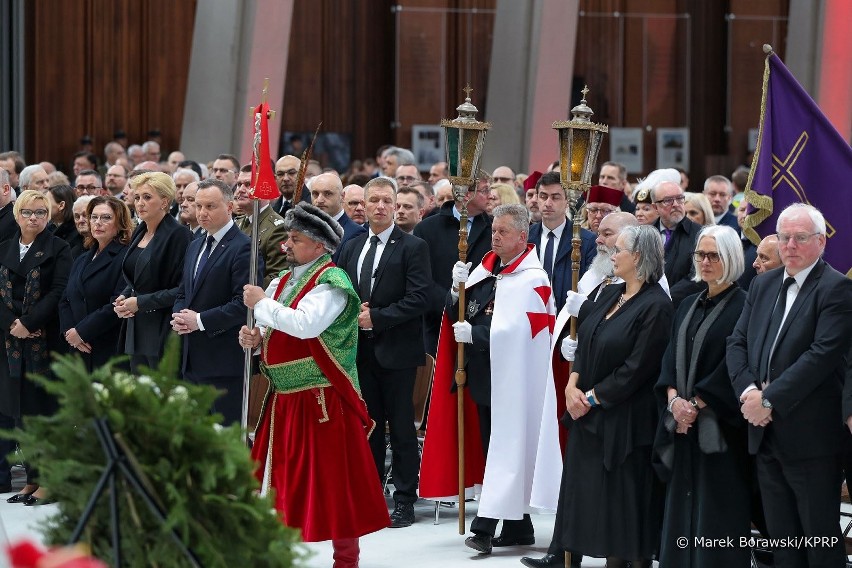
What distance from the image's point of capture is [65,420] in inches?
121

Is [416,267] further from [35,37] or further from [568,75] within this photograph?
[35,37]

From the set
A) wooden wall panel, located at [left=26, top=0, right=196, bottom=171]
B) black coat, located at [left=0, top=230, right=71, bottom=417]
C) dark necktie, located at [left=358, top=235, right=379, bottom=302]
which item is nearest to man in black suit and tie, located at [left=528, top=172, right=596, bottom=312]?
dark necktie, located at [left=358, top=235, right=379, bottom=302]

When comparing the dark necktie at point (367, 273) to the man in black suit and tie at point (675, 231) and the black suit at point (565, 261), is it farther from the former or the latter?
the man in black suit and tie at point (675, 231)

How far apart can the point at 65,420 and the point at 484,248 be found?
519 centimetres

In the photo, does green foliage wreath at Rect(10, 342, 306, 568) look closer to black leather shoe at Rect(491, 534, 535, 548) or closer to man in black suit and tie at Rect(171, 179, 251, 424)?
black leather shoe at Rect(491, 534, 535, 548)

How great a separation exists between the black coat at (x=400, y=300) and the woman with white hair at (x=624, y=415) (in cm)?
173

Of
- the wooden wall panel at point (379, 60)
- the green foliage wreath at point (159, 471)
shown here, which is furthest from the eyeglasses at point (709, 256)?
the wooden wall panel at point (379, 60)

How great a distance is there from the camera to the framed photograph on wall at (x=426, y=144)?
18.8 m

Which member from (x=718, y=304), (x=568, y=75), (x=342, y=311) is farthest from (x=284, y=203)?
(x=568, y=75)

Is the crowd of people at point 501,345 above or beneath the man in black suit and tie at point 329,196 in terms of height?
beneath

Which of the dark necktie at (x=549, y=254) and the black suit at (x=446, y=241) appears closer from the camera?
the dark necktie at (x=549, y=254)

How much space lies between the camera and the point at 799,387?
538 centimetres

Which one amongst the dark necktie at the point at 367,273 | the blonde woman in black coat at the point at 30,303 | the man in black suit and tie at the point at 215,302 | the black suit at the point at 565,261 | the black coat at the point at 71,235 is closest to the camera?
the man in black suit and tie at the point at 215,302

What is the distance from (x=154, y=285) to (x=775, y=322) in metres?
3.88
